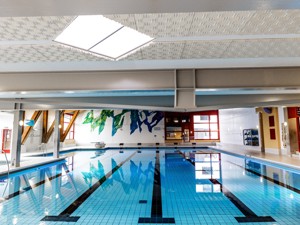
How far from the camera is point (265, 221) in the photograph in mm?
2836

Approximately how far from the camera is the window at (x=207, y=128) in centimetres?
1938

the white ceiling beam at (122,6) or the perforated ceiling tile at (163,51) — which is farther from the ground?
the perforated ceiling tile at (163,51)

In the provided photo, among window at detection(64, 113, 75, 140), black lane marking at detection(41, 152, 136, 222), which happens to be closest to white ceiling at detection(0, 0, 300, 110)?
black lane marking at detection(41, 152, 136, 222)

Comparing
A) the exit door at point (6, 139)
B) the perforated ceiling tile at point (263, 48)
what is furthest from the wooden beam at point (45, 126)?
the perforated ceiling tile at point (263, 48)

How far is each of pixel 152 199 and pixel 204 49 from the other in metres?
2.94

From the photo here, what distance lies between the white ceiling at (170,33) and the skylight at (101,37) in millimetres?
108

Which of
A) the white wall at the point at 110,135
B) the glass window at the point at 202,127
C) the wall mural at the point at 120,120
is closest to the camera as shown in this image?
the white wall at the point at 110,135

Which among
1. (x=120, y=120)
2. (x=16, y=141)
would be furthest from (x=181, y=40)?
(x=120, y=120)

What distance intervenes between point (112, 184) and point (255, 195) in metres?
3.30

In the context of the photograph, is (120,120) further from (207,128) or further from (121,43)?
(121,43)

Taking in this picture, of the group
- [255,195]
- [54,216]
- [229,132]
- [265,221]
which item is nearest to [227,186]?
[255,195]

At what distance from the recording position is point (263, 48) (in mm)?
2375

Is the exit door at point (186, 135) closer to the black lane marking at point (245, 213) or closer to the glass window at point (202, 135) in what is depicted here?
the glass window at point (202, 135)

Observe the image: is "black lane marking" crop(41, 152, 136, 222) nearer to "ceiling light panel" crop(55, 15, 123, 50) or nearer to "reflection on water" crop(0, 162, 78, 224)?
"reflection on water" crop(0, 162, 78, 224)
